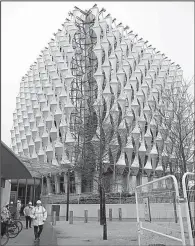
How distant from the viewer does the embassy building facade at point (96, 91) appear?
46875 millimetres

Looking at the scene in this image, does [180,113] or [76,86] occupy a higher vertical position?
[76,86]

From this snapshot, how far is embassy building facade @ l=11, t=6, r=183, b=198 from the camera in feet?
154

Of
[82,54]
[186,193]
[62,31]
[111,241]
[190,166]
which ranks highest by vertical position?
[62,31]

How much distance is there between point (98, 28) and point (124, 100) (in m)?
14.1

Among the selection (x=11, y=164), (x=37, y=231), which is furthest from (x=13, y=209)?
(x=37, y=231)

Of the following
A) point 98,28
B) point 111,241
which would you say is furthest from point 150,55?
point 111,241

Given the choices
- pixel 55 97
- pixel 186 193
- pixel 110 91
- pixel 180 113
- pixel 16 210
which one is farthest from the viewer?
pixel 55 97

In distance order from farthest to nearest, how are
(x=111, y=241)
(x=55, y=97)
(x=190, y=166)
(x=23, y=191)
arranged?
1. (x=55, y=97)
2. (x=23, y=191)
3. (x=190, y=166)
4. (x=111, y=241)

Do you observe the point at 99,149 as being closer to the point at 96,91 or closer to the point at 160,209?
the point at 160,209

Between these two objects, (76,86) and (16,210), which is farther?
(76,86)

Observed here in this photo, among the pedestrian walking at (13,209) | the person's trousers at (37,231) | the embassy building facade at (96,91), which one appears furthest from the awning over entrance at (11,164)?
the embassy building facade at (96,91)

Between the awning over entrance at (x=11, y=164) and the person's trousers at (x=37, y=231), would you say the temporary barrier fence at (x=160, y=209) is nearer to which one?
the awning over entrance at (x=11, y=164)

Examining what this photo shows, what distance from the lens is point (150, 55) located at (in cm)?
5509

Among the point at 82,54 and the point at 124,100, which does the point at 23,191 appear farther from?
the point at 82,54
